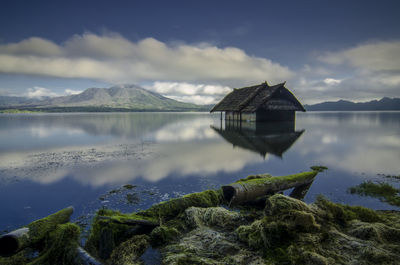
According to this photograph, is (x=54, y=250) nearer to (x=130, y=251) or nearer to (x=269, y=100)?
(x=130, y=251)

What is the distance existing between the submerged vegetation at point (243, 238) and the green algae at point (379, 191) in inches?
100

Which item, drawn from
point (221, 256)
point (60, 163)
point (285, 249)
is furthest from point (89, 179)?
point (285, 249)

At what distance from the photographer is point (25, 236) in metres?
4.61

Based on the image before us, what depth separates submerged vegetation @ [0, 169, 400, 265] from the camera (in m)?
4.12

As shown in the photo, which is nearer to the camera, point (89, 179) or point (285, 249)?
point (285, 249)

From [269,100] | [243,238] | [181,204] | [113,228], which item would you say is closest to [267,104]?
[269,100]

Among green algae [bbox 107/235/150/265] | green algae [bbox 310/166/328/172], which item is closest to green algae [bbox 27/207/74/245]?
green algae [bbox 107/235/150/265]

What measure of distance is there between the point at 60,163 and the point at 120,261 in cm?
1214

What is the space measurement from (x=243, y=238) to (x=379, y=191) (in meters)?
7.73

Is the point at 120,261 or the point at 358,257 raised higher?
the point at 358,257

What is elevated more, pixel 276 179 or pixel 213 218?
pixel 276 179

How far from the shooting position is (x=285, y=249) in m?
4.28

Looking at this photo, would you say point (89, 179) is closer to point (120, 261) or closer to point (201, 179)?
Answer: point (201, 179)

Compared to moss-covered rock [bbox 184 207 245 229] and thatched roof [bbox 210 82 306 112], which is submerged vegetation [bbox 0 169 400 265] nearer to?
moss-covered rock [bbox 184 207 245 229]
